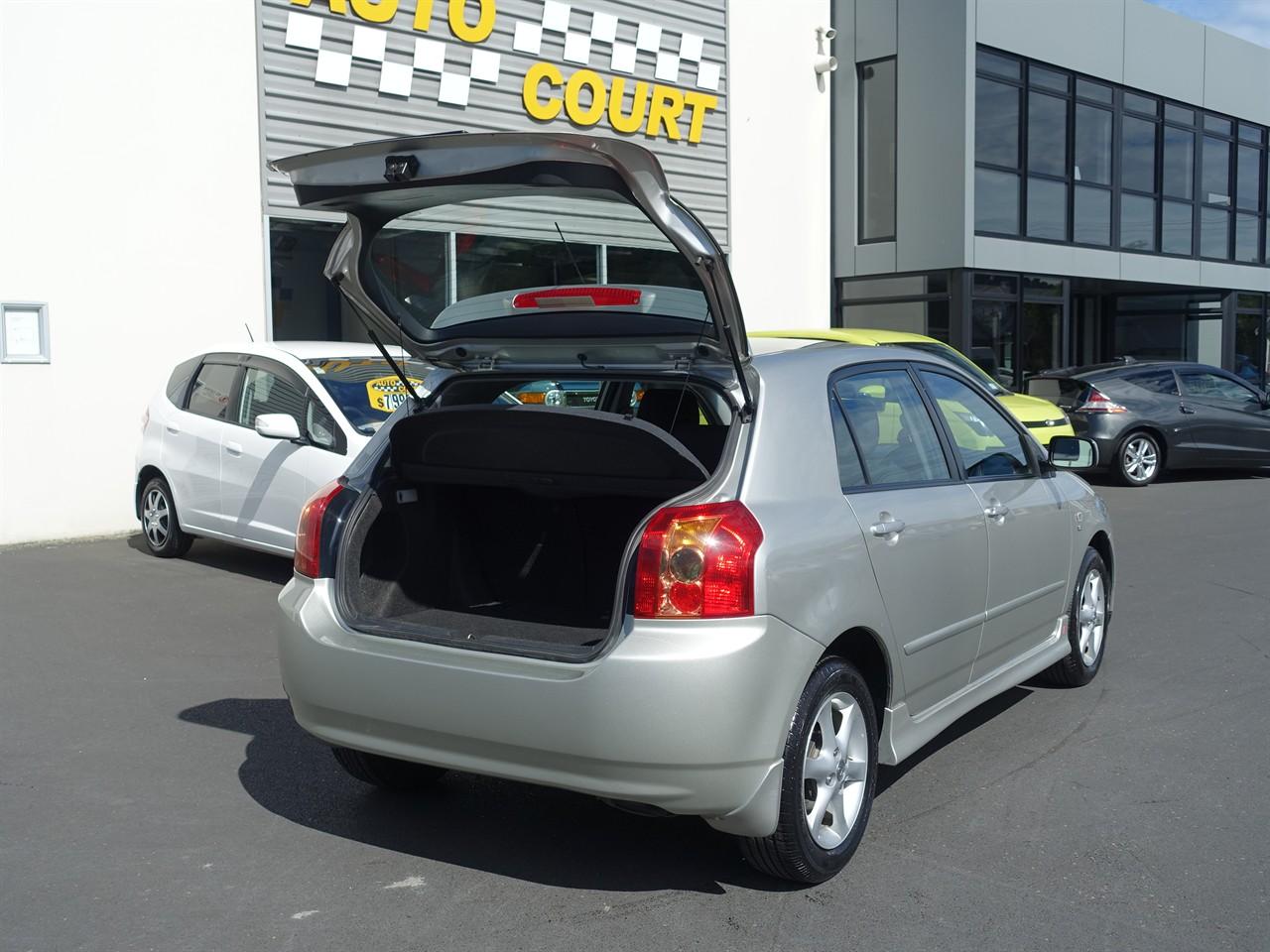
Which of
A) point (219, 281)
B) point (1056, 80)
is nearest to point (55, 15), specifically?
point (219, 281)

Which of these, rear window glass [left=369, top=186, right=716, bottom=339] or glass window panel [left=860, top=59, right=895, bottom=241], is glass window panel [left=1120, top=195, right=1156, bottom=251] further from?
rear window glass [left=369, top=186, right=716, bottom=339]

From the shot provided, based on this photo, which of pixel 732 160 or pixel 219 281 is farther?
pixel 732 160

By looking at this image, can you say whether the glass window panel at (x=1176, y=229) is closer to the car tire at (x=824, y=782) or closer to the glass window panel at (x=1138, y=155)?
the glass window panel at (x=1138, y=155)

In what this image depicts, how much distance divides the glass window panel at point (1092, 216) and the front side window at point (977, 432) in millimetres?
15365

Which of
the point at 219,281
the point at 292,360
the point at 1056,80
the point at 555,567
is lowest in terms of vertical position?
the point at 555,567

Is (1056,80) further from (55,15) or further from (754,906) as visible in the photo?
(754,906)

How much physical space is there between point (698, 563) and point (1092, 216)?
18.3 metres

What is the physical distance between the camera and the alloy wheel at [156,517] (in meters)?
10.0

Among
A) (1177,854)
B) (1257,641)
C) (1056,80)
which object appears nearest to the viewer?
(1177,854)

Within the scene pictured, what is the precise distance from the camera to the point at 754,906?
3742 mm

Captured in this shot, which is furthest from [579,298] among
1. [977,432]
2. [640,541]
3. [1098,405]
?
[1098,405]

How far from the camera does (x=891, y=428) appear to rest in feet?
15.0

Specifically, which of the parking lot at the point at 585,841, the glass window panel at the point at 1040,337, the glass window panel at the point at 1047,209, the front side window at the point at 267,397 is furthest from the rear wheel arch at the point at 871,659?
the glass window panel at the point at 1047,209

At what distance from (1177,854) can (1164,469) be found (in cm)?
1217
